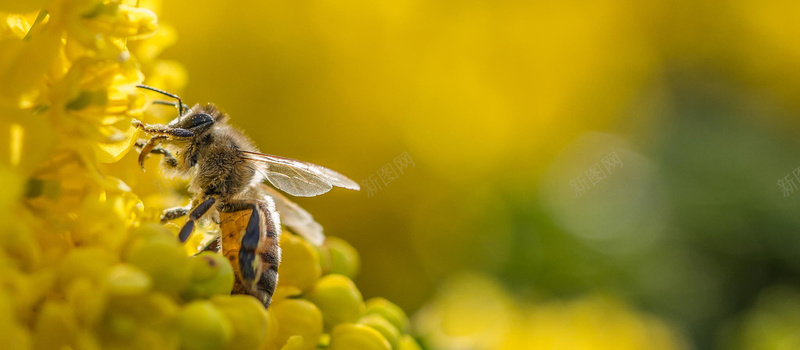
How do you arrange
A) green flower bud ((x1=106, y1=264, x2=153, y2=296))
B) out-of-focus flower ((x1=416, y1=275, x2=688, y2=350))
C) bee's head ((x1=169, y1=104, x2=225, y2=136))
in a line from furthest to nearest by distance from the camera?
out-of-focus flower ((x1=416, y1=275, x2=688, y2=350))
bee's head ((x1=169, y1=104, x2=225, y2=136))
green flower bud ((x1=106, y1=264, x2=153, y2=296))

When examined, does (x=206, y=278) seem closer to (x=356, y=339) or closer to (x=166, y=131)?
(x=356, y=339)

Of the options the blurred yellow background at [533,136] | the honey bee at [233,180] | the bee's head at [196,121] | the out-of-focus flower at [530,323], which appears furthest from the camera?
the blurred yellow background at [533,136]

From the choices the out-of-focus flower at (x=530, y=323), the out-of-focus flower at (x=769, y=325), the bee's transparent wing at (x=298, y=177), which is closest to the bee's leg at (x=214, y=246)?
the bee's transparent wing at (x=298, y=177)

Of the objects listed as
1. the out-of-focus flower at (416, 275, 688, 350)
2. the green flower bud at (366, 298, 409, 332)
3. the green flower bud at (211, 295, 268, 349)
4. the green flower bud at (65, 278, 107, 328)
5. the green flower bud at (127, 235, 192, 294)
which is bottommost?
the out-of-focus flower at (416, 275, 688, 350)

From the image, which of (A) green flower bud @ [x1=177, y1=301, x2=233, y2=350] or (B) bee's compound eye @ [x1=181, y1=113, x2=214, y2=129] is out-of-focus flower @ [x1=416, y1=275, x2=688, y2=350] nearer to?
(B) bee's compound eye @ [x1=181, y1=113, x2=214, y2=129]

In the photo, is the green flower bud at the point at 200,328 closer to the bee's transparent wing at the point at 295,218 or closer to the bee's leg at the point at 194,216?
the bee's leg at the point at 194,216

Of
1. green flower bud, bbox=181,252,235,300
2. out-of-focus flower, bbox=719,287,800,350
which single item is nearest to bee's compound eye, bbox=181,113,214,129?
green flower bud, bbox=181,252,235,300

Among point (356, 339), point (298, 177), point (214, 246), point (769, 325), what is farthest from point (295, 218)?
point (769, 325)
